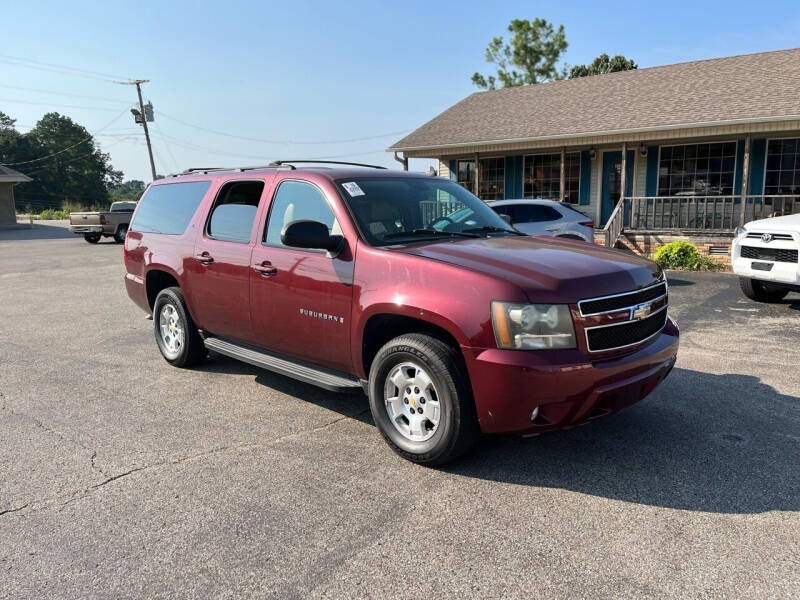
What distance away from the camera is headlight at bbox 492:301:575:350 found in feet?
10.6

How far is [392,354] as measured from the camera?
3.68 metres

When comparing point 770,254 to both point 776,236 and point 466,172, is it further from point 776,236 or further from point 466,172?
point 466,172

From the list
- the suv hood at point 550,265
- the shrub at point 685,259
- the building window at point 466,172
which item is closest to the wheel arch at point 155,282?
the suv hood at point 550,265

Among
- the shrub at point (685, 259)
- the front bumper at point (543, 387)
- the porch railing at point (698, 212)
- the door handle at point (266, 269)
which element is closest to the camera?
the front bumper at point (543, 387)

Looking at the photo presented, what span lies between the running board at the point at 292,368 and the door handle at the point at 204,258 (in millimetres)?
709

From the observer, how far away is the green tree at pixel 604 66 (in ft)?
140

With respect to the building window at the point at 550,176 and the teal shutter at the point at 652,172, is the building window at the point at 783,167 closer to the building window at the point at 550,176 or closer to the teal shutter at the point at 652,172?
the teal shutter at the point at 652,172

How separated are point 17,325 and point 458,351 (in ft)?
23.9

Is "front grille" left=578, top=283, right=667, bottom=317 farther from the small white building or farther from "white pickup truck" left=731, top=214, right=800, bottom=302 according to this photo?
the small white building

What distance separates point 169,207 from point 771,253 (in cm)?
749

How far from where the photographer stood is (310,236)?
12.7 ft

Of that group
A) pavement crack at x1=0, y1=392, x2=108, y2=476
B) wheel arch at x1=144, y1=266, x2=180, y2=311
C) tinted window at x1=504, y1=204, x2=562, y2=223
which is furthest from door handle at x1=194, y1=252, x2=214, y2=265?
tinted window at x1=504, y1=204, x2=562, y2=223

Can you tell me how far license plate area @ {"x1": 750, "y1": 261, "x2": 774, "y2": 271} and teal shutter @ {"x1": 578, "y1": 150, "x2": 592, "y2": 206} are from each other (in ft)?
34.5

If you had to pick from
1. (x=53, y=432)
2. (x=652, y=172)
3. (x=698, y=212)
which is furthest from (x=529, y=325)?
(x=652, y=172)
